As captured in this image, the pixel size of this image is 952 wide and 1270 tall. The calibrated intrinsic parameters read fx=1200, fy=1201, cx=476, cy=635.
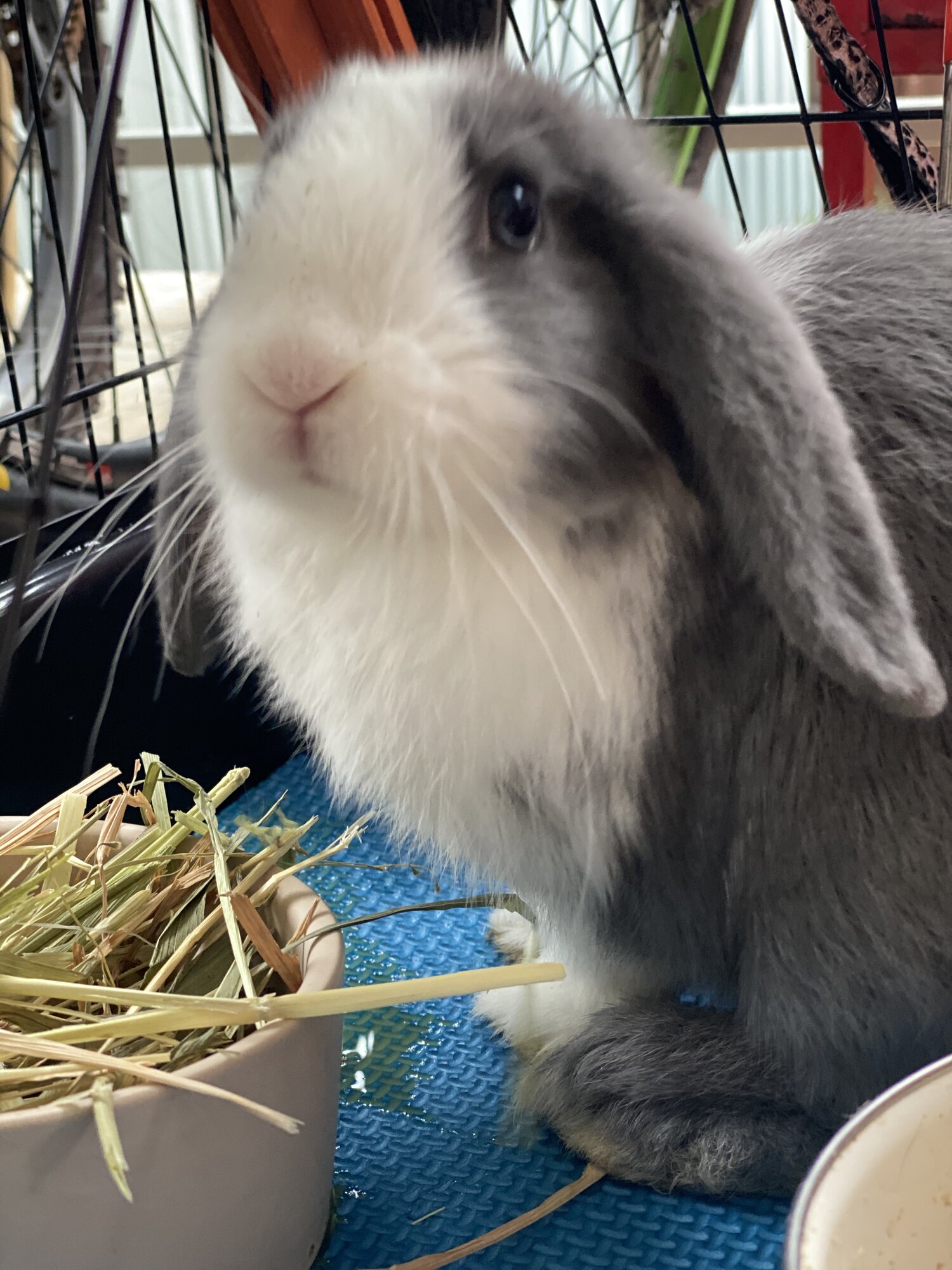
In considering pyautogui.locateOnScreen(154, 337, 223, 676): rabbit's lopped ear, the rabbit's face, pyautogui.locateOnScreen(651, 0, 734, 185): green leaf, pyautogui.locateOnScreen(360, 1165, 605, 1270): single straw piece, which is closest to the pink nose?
the rabbit's face

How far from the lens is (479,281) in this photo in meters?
0.49

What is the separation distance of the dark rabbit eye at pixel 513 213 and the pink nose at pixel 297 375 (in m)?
0.11

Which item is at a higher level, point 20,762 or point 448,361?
point 448,361

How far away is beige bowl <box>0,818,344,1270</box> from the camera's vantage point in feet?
1.61

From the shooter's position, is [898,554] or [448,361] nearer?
[448,361]

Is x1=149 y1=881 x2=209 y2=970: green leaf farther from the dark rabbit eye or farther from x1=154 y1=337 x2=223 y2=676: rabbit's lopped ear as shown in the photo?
the dark rabbit eye

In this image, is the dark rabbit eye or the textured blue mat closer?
the dark rabbit eye

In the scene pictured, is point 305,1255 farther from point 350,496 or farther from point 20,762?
point 20,762

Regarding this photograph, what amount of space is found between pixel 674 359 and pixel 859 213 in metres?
0.28

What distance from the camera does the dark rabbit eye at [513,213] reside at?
1.68 ft

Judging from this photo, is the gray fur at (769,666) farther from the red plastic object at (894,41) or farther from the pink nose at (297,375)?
the red plastic object at (894,41)

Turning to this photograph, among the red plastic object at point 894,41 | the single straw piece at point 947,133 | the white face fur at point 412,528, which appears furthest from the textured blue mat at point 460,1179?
the red plastic object at point 894,41

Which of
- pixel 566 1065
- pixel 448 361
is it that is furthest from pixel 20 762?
pixel 448 361

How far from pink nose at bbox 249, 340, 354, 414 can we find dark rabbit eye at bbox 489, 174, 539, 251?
0.11m
